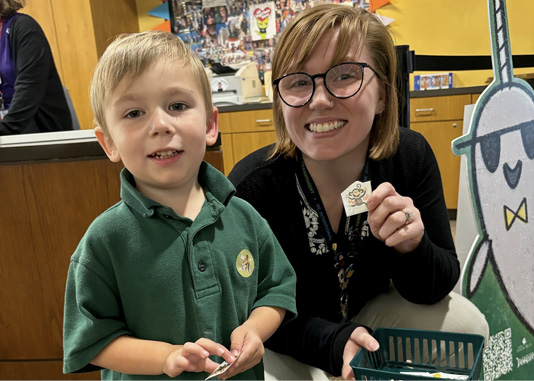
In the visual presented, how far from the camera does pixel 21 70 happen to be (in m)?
2.03

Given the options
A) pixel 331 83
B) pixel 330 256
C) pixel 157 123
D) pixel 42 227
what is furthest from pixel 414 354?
pixel 42 227

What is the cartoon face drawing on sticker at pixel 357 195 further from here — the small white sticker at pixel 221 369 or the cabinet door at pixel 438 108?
the cabinet door at pixel 438 108

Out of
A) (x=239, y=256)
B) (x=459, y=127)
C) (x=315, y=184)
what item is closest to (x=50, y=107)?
(x=315, y=184)

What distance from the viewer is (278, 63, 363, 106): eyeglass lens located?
40.3 inches

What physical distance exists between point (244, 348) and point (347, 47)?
0.65 metres

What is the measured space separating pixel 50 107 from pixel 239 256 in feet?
5.64

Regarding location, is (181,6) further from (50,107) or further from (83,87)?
(50,107)

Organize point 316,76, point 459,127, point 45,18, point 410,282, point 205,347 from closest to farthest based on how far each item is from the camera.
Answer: point 205,347 → point 316,76 → point 410,282 → point 459,127 → point 45,18

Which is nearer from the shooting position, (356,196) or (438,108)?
(356,196)

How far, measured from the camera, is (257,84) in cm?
418

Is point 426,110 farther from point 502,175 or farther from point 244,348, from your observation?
point 244,348

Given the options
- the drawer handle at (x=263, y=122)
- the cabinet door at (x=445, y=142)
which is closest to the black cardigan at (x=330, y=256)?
the cabinet door at (x=445, y=142)

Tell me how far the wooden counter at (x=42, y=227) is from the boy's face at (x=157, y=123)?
1.87 ft

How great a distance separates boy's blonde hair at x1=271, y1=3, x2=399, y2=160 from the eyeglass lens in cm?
2
